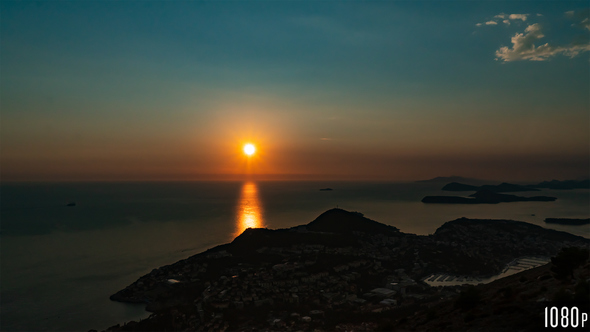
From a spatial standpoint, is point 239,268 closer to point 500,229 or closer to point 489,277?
point 489,277

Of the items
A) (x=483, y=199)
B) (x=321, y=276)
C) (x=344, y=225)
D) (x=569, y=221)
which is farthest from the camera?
(x=483, y=199)

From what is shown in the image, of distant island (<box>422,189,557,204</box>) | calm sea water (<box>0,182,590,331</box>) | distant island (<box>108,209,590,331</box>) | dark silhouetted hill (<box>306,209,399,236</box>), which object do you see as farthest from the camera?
distant island (<box>422,189,557,204</box>)

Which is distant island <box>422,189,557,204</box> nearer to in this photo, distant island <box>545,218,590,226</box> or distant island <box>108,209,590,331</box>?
distant island <box>545,218,590,226</box>

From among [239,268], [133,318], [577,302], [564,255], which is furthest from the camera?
[239,268]

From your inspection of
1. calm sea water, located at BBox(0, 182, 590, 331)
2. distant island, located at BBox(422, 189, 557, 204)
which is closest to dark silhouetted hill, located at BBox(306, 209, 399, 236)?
calm sea water, located at BBox(0, 182, 590, 331)

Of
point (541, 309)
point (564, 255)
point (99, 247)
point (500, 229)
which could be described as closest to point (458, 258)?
Result: point (500, 229)

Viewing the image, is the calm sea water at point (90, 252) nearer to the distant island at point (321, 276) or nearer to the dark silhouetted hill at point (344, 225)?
the distant island at point (321, 276)

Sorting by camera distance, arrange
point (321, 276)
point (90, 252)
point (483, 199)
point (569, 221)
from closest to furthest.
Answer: point (321, 276) < point (90, 252) < point (569, 221) < point (483, 199)

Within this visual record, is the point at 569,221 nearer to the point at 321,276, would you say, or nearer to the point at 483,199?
the point at 483,199

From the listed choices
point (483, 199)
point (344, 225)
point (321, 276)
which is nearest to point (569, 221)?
point (344, 225)
